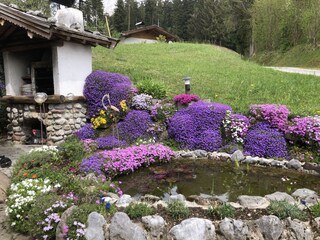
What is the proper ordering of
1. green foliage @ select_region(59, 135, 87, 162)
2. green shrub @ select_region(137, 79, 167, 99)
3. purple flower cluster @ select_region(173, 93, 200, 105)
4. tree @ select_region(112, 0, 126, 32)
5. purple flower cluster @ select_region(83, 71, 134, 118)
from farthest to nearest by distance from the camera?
tree @ select_region(112, 0, 126, 32)
green shrub @ select_region(137, 79, 167, 99)
purple flower cluster @ select_region(83, 71, 134, 118)
purple flower cluster @ select_region(173, 93, 200, 105)
green foliage @ select_region(59, 135, 87, 162)

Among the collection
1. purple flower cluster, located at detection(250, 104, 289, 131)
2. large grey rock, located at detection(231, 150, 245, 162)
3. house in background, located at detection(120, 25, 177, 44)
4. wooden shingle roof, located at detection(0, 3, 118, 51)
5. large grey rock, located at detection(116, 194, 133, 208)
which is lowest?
large grey rock, located at detection(116, 194, 133, 208)

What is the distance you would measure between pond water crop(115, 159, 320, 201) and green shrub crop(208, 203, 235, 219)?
107cm

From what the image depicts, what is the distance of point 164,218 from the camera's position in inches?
177

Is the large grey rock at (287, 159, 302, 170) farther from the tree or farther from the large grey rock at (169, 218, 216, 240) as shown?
the tree

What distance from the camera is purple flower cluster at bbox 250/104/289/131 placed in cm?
795

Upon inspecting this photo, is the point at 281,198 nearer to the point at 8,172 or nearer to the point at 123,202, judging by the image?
the point at 123,202

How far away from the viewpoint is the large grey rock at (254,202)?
4770 millimetres

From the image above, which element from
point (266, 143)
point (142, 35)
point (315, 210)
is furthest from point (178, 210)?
point (142, 35)

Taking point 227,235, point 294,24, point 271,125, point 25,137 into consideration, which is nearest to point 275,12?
point 294,24

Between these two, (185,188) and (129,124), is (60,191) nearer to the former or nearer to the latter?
(185,188)

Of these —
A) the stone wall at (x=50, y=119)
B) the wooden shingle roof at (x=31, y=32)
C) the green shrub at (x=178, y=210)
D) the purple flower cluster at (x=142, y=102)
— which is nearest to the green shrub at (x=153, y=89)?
the purple flower cluster at (x=142, y=102)

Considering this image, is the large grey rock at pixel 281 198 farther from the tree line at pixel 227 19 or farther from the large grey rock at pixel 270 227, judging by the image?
the tree line at pixel 227 19

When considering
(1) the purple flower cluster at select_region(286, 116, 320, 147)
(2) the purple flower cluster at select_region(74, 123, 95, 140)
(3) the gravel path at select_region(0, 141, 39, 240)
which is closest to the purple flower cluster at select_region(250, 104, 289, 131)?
(1) the purple flower cluster at select_region(286, 116, 320, 147)

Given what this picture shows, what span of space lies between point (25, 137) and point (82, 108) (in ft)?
7.62
